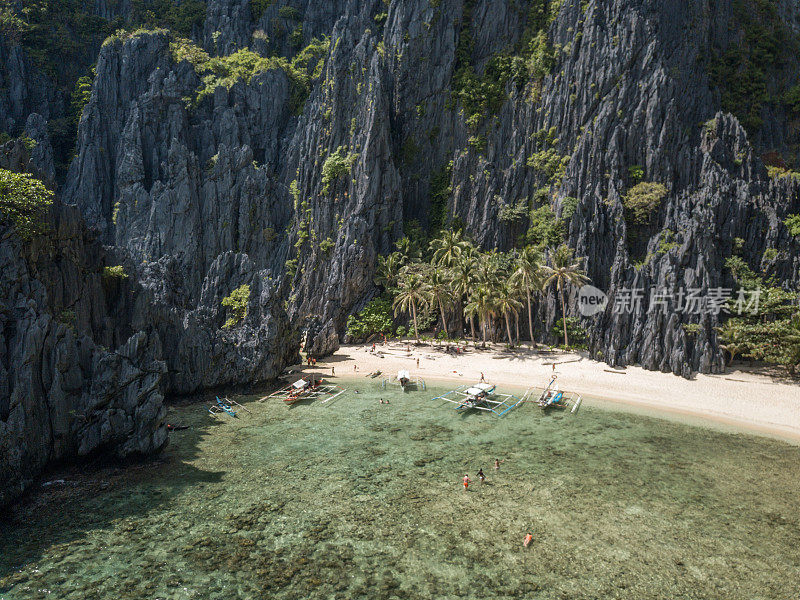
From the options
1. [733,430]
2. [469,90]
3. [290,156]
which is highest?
[469,90]

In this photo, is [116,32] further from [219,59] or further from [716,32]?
[716,32]

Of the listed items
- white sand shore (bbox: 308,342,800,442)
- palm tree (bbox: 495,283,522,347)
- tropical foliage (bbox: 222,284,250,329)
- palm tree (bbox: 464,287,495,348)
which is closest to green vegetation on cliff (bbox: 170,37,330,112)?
tropical foliage (bbox: 222,284,250,329)

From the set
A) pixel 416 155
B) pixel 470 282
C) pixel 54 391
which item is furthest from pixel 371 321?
pixel 54 391

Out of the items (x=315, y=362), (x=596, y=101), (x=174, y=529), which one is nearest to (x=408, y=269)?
(x=315, y=362)

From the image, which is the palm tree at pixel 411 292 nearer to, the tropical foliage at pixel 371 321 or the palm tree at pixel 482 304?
the tropical foliage at pixel 371 321

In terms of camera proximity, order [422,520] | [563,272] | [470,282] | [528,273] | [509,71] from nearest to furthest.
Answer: [422,520], [563,272], [528,273], [470,282], [509,71]

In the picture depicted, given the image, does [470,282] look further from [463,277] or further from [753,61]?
[753,61]
